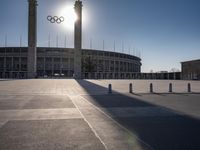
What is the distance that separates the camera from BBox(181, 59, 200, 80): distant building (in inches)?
2694

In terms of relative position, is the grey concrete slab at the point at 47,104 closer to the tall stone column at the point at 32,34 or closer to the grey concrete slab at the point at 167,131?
the grey concrete slab at the point at 167,131

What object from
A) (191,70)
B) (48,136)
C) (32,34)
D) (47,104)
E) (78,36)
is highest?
(32,34)

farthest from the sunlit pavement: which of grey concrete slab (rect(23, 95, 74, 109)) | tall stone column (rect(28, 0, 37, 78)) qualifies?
tall stone column (rect(28, 0, 37, 78))

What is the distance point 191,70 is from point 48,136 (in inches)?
2768

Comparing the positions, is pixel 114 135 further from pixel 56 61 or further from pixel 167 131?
pixel 56 61

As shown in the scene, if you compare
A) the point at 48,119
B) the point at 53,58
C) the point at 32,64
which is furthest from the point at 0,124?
the point at 53,58

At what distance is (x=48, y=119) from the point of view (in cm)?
905

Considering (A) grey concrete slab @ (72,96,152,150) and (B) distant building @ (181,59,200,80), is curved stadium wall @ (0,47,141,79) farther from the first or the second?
(A) grey concrete slab @ (72,96,152,150)

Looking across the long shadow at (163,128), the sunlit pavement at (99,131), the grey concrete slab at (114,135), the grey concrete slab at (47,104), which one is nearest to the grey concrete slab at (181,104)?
the sunlit pavement at (99,131)

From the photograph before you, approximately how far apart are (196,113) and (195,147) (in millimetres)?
5204

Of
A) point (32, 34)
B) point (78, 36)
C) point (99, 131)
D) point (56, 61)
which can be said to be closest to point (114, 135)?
point (99, 131)

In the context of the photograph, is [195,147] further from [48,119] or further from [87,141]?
[48,119]

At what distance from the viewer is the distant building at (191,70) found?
225 ft

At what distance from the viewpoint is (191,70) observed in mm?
71062
